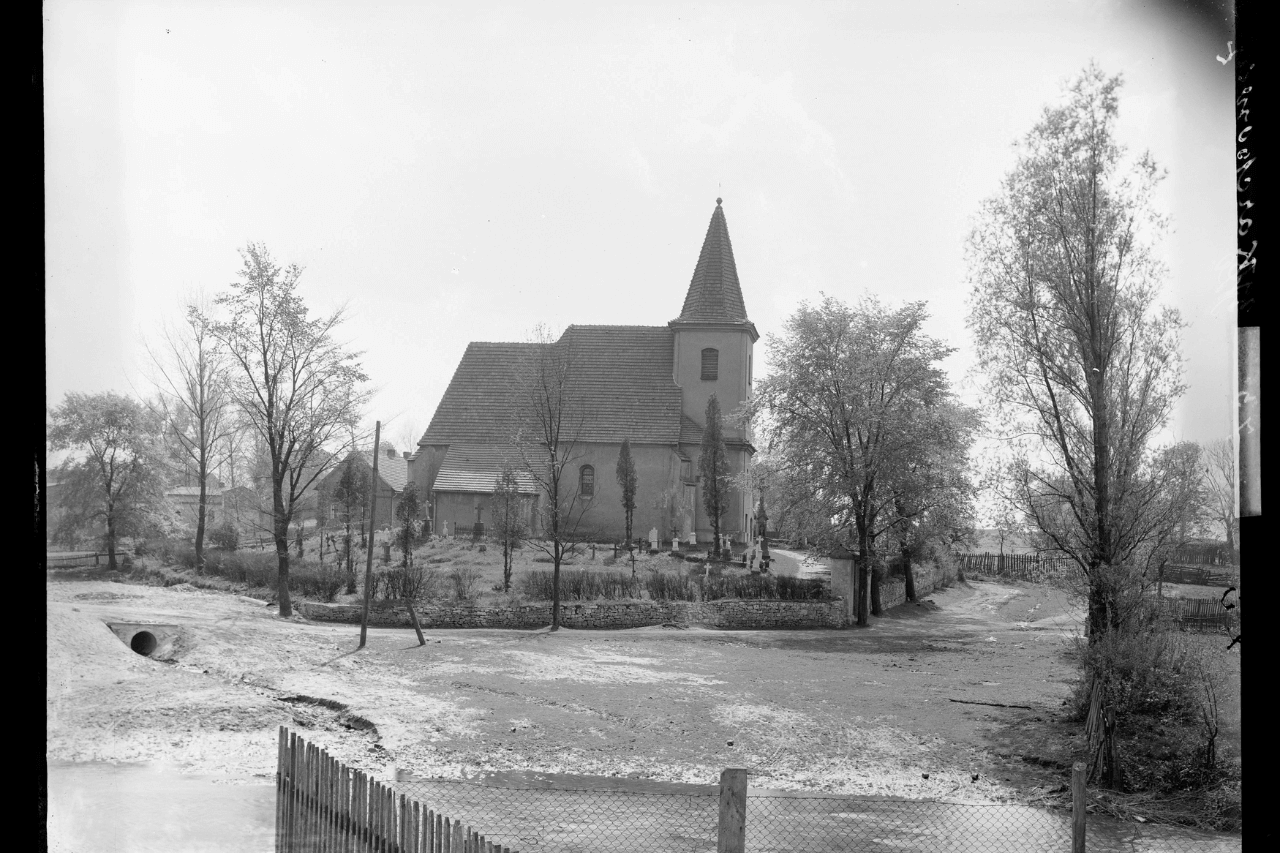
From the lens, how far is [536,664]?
1304 centimetres

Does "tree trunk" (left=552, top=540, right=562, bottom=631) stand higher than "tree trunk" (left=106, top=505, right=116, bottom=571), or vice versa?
"tree trunk" (left=106, top=505, right=116, bottom=571)

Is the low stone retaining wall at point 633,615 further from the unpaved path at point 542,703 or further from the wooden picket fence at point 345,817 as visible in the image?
the wooden picket fence at point 345,817

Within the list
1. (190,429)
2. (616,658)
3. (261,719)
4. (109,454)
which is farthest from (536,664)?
(109,454)

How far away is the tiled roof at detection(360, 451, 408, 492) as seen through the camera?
609 inches

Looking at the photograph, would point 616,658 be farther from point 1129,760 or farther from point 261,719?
point 1129,760

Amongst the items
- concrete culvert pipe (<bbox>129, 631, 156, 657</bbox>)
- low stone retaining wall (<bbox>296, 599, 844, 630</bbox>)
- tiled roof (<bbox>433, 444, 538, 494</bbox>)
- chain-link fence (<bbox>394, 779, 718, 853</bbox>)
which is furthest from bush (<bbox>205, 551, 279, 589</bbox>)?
chain-link fence (<bbox>394, 779, 718, 853</bbox>)

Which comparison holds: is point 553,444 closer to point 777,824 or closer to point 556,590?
point 556,590

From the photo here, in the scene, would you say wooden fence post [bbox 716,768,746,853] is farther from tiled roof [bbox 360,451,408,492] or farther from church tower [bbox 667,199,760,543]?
church tower [bbox 667,199,760,543]

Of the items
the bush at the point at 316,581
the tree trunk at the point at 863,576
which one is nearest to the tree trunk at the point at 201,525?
the bush at the point at 316,581

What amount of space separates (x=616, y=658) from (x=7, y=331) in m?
13.0

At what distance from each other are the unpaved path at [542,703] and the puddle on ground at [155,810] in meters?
0.37

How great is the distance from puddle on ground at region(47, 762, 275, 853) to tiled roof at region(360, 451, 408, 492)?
8.09 meters

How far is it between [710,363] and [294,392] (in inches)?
533

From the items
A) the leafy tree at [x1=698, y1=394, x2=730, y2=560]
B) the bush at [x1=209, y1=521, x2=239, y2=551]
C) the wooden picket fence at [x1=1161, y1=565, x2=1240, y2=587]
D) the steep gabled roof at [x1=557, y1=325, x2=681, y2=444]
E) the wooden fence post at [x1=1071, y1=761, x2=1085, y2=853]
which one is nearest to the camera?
the wooden fence post at [x1=1071, y1=761, x2=1085, y2=853]
